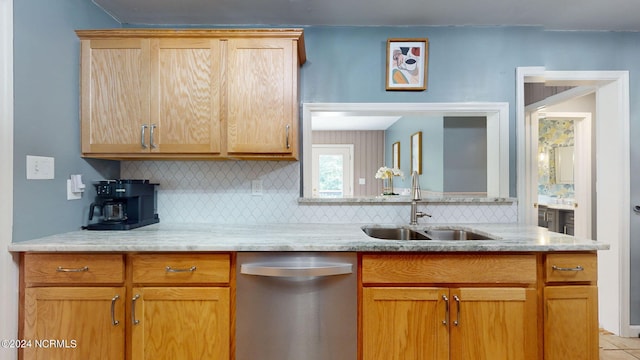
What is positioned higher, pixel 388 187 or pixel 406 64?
pixel 406 64

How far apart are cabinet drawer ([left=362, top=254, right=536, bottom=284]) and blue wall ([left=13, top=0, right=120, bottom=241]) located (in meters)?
1.69

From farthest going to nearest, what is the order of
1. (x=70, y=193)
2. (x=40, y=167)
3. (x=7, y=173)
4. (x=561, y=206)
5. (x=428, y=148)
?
(x=561, y=206) < (x=428, y=148) < (x=70, y=193) < (x=40, y=167) < (x=7, y=173)

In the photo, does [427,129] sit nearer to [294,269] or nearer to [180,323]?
[294,269]

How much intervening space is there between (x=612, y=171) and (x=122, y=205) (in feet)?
11.8

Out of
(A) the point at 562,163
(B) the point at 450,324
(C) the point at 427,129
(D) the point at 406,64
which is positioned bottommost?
(B) the point at 450,324

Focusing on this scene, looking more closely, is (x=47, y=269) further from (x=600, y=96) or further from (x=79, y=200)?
(x=600, y=96)

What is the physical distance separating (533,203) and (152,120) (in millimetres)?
3538

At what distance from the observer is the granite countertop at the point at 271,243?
1432 millimetres

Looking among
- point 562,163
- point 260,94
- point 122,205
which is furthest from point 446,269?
point 562,163

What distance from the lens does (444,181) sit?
10.6ft

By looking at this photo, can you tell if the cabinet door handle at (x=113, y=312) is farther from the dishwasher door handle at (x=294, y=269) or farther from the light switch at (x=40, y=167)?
the light switch at (x=40, y=167)

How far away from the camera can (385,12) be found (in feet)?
6.70

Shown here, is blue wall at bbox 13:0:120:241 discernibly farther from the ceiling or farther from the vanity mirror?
the vanity mirror

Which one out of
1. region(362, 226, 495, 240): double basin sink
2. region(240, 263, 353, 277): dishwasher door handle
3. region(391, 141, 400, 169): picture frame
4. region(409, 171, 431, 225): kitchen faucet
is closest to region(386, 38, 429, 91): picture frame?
region(409, 171, 431, 225): kitchen faucet
